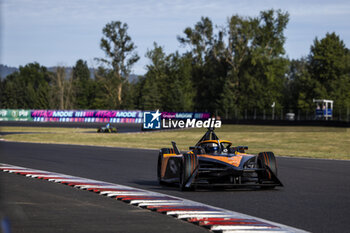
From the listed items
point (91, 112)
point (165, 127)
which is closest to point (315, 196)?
point (165, 127)

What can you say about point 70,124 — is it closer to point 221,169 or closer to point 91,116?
point 91,116

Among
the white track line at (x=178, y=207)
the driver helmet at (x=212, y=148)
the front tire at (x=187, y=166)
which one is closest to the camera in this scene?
the white track line at (x=178, y=207)

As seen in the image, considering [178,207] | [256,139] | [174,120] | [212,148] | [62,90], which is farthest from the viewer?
[62,90]

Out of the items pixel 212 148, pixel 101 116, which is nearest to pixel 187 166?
pixel 212 148

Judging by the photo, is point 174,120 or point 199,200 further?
point 174,120

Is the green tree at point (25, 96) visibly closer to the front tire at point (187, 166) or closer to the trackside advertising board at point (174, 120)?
the trackside advertising board at point (174, 120)

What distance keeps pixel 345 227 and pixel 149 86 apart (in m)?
75.6

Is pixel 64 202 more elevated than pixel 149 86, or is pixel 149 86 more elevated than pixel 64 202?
pixel 149 86

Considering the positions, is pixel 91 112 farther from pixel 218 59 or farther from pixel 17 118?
pixel 218 59

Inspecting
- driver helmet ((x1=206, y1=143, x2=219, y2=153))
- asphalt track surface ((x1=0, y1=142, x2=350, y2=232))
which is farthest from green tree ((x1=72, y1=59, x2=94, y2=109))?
driver helmet ((x1=206, y1=143, x2=219, y2=153))

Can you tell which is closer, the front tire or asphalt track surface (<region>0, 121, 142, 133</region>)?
the front tire

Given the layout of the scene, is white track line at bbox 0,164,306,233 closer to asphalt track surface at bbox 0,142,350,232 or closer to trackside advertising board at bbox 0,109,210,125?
asphalt track surface at bbox 0,142,350,232

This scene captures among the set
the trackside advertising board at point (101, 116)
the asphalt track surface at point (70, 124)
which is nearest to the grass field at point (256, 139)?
the trackside advertising board at point (101, 116)

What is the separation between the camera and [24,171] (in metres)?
13.4
